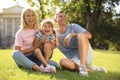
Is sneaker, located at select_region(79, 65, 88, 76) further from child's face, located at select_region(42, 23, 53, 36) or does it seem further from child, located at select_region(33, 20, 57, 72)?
child's face, located at select_region(42, 23, 53, 36)

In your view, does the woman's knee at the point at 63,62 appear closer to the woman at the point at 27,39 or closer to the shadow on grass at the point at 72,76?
the shadow on grass at the point at 72,76

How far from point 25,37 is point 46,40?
486 mm

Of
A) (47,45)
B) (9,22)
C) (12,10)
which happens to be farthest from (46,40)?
(9,22)

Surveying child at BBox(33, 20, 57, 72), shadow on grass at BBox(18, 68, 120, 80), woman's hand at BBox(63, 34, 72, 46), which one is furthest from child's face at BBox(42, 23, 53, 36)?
shadow on grass at BBox(18, 68, 120, 80)

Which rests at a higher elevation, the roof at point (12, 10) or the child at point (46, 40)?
the child at point (46, 40)

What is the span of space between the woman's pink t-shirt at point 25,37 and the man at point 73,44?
52 centimetres

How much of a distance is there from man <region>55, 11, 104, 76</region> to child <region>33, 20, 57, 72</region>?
7.5 inches

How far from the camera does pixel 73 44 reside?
279 inches

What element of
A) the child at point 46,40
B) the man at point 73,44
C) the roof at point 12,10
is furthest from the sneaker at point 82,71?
the roof at point 12,10

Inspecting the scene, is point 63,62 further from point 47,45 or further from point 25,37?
point 25,37

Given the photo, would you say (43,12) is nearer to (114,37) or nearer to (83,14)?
(83,14)

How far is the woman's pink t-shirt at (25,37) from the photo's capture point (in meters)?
7.05

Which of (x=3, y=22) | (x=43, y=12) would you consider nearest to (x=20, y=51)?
(x=43, y=12)

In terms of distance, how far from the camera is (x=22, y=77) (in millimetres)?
6125
